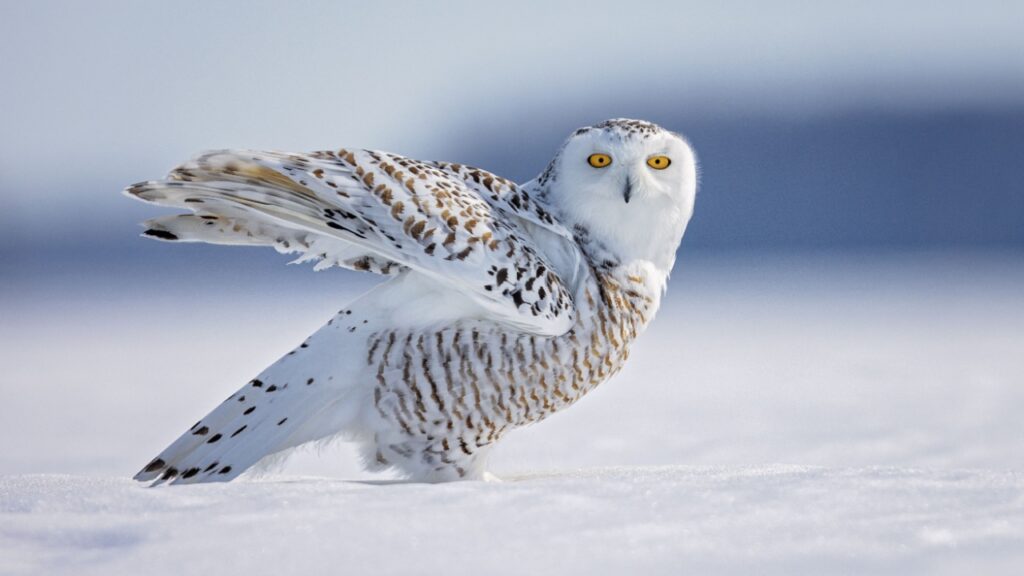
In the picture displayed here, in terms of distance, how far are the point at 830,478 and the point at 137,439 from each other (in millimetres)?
3981

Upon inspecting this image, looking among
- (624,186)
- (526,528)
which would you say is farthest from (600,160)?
(526,528)

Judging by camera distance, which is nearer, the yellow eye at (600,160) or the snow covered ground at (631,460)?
the snow covered ground at (631,460)

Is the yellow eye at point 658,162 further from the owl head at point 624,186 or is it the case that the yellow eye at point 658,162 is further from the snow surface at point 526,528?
the snow surface at point 526,528

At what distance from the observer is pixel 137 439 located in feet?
17.9

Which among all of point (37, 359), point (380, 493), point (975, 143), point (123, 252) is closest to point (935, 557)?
point (380, 493)

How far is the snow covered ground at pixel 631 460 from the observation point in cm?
195

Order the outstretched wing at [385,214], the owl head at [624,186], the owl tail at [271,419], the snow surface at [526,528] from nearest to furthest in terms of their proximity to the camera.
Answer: the snow surface at [526,528]
the outstretched wing at [385,214]
the owl tail at [271,419]
the owl head at [624,186]

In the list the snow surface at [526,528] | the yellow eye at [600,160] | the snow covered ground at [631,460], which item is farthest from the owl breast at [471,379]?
the snow surface at [526,528]

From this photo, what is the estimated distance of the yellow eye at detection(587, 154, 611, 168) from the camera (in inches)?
127

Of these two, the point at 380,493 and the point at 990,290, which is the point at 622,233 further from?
the point at 990,290

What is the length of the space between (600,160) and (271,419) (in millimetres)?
1223

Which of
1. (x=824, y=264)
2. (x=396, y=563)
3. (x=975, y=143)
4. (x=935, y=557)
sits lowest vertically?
(x=396, y=563)

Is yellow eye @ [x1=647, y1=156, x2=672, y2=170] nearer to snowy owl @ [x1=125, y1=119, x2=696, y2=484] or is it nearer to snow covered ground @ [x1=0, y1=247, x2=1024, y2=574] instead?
snowy owl @ [x1=125, y1=119, x2=696, y2=484]

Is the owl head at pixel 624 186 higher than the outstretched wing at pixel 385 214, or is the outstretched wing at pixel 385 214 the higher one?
the owl head at pixel 624 186
